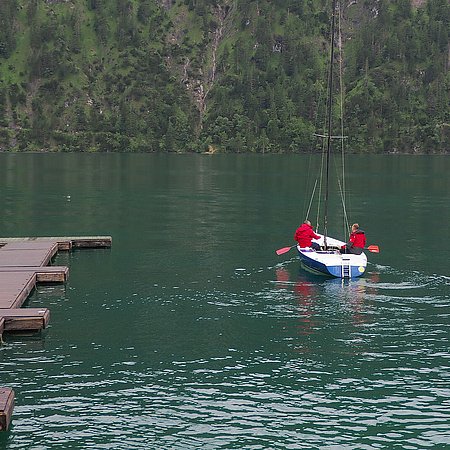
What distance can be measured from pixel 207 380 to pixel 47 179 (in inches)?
5510

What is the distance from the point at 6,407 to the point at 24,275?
2800 centimetres

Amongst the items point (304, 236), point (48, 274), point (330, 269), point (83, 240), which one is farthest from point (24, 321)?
point (83, 240)

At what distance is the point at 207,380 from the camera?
129ft

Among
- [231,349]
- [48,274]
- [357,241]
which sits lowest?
[231,349]

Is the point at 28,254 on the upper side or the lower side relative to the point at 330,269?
upper

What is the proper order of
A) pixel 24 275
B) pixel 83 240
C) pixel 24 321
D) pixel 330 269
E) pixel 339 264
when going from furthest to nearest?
1. pixel 83 240
2. pixel 330 269
3. pixel 339 264
4. pixel 24 275
5. pixel 24 321

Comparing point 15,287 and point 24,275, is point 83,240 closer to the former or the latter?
point 24,275

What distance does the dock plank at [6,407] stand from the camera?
3200 cm

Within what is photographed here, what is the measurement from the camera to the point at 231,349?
146 feet

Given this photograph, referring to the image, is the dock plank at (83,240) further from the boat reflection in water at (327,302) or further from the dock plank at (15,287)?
the boat reflection in water at (327,302)

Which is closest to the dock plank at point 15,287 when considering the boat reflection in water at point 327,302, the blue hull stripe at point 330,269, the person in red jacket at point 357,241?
the boat reflection in water at point 327,302

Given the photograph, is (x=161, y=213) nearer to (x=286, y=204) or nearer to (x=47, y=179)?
(x=286, y=204)

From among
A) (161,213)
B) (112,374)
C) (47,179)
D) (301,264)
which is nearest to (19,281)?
(112,374)

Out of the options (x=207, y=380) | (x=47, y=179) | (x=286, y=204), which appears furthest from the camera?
(x=47, y=179)
